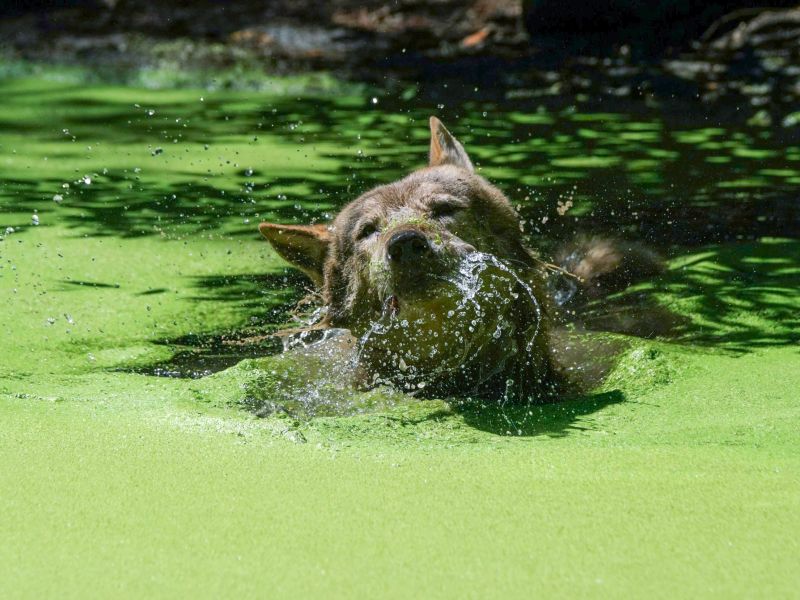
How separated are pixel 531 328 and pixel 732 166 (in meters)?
5.22

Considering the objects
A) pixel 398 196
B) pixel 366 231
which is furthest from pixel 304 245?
pixel 398 196

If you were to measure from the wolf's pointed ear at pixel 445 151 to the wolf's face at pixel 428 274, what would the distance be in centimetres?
28

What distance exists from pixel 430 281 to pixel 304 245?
4.25 ft

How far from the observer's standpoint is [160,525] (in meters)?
3.37

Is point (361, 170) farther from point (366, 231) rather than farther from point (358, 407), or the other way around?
point (358, 407)

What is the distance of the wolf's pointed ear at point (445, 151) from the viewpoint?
6.66 meters

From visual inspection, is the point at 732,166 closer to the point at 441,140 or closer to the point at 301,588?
the point at 441,140

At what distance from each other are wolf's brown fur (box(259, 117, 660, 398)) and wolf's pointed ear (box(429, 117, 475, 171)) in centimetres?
36

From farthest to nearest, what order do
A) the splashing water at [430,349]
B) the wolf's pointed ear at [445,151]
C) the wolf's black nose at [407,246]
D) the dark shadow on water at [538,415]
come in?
the wolf's pointed ear at [445,151] < the splashing water at [430,349] < the wolf's black nose at [407,246] < the dark shadow on water at [538,415]

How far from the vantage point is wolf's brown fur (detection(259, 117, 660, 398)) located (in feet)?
17.4

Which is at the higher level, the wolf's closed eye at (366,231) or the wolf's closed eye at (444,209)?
the wolf's closed eye at (444,209)

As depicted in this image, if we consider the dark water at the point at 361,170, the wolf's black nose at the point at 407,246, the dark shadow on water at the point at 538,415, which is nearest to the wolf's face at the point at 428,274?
the wolf's black nose at the point at 407,246

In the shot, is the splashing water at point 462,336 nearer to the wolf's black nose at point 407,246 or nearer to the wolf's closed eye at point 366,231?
the wolf's black nose at point 407,246

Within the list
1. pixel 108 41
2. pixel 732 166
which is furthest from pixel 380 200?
pixel 108 41
